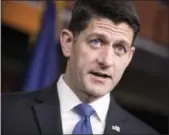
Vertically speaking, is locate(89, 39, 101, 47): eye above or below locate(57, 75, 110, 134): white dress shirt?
above

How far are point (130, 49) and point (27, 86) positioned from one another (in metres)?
0.55

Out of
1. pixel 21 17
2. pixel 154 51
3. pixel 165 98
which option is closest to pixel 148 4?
pixel 154 51

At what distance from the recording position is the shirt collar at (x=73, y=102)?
27.9 inches

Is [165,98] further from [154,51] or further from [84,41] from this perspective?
[154,51]

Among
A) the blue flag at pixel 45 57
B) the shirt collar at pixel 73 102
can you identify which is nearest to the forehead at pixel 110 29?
the shirt collar at pixel 73 102

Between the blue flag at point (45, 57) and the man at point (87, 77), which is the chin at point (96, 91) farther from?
the blue flag at point (45, 57)

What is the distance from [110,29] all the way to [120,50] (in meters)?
0.04

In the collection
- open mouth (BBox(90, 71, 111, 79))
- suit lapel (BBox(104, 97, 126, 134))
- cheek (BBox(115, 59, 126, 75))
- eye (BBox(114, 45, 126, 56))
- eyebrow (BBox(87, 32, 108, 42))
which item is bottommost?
suit lapel (BBox(104, 97, 126, 134))

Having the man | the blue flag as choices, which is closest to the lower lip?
the man

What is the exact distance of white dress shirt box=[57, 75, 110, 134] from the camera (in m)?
0.70

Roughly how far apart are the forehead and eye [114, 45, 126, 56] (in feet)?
0.04

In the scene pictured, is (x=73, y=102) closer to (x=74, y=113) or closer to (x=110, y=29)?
(x=74, y=113)

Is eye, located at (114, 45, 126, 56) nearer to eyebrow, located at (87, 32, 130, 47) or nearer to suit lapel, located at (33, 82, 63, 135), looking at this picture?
eyebrow, located at (87, 32, 130, 47)

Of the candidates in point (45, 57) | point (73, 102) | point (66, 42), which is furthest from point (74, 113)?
point (45, 57)
